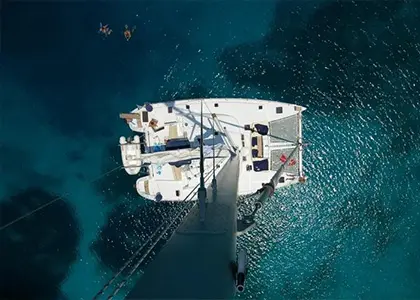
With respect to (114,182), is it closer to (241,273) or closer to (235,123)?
(235,123)

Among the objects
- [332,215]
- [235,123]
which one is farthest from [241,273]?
[332,215]

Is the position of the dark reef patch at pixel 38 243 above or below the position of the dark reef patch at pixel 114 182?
below

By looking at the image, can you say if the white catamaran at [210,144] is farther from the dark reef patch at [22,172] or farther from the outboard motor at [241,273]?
the outboard motor at [241,273]

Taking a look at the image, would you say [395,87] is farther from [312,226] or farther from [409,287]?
[409,287]

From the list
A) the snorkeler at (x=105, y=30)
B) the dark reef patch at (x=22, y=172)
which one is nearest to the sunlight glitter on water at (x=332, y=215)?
the snorkeler at (x=105, y=30)

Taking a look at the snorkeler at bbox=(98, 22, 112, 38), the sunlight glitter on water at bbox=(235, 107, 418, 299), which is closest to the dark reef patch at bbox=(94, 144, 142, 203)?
the snorkeler at bbox=(98, 22, 112, 38)

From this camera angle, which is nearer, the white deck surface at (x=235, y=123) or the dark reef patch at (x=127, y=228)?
the white deck surface at (x=235, y=123)

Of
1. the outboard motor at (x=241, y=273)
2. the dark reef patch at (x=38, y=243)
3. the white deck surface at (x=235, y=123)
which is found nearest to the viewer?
the outboard motor at (x=241, y=273)
